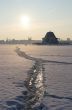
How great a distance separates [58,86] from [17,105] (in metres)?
4.71

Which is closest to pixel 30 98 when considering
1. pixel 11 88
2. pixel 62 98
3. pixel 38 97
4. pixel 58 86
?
pixel 38 97

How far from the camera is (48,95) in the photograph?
12.5 meters

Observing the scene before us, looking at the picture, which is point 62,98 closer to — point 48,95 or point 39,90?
point 48,95

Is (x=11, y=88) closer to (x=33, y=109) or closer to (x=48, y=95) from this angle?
(x=48, y=95)

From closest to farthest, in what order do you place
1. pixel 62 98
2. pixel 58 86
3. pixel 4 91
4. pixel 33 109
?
pixel 33 109
pixel 62 98
pixel 4 91
pixel 58 86

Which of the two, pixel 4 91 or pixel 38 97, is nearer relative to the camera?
pixel 38 97

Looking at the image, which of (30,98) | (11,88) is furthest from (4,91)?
(30,98)

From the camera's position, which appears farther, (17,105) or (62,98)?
(62,98)

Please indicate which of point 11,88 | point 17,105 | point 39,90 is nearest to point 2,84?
point 11,88

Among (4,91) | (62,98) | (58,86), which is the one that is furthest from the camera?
(58,86)

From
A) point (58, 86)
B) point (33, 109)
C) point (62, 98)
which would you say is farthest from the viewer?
point (58, 86)

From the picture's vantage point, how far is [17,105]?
10602 millimetres

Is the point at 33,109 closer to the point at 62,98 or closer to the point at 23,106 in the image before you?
the point at 23,106

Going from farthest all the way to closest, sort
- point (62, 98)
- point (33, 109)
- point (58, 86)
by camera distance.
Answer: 1. point (58, 86)
2. point (62, 98)
3. point (33, 109)
